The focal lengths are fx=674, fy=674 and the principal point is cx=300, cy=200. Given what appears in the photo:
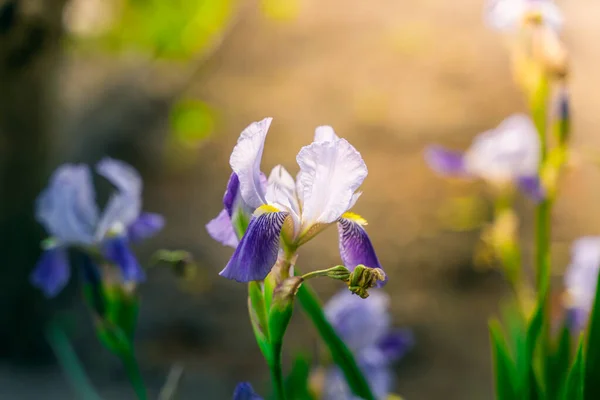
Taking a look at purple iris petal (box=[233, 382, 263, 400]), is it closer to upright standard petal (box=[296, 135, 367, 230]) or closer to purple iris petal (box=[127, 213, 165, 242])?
upright standard petal (box=[296, 135, 367, 230])

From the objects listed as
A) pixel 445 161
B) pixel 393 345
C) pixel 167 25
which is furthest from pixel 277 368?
pixel 167 25

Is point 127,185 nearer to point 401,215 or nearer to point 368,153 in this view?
point 401,215

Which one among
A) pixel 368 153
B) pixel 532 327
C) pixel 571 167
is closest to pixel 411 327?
pixel 368 153

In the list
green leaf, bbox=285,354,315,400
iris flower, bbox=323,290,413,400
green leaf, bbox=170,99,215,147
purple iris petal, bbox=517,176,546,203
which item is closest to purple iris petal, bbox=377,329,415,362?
iris flower, bbox=323,290,413,400

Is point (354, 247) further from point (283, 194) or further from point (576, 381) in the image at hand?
point (576, 381)

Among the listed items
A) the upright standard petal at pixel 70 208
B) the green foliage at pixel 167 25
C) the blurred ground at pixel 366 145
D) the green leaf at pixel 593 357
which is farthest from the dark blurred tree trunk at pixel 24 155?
the green foliage at pixel 167 25

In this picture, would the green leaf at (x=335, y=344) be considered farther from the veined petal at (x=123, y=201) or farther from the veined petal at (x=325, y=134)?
the veined petal at (x=123, y=201)
